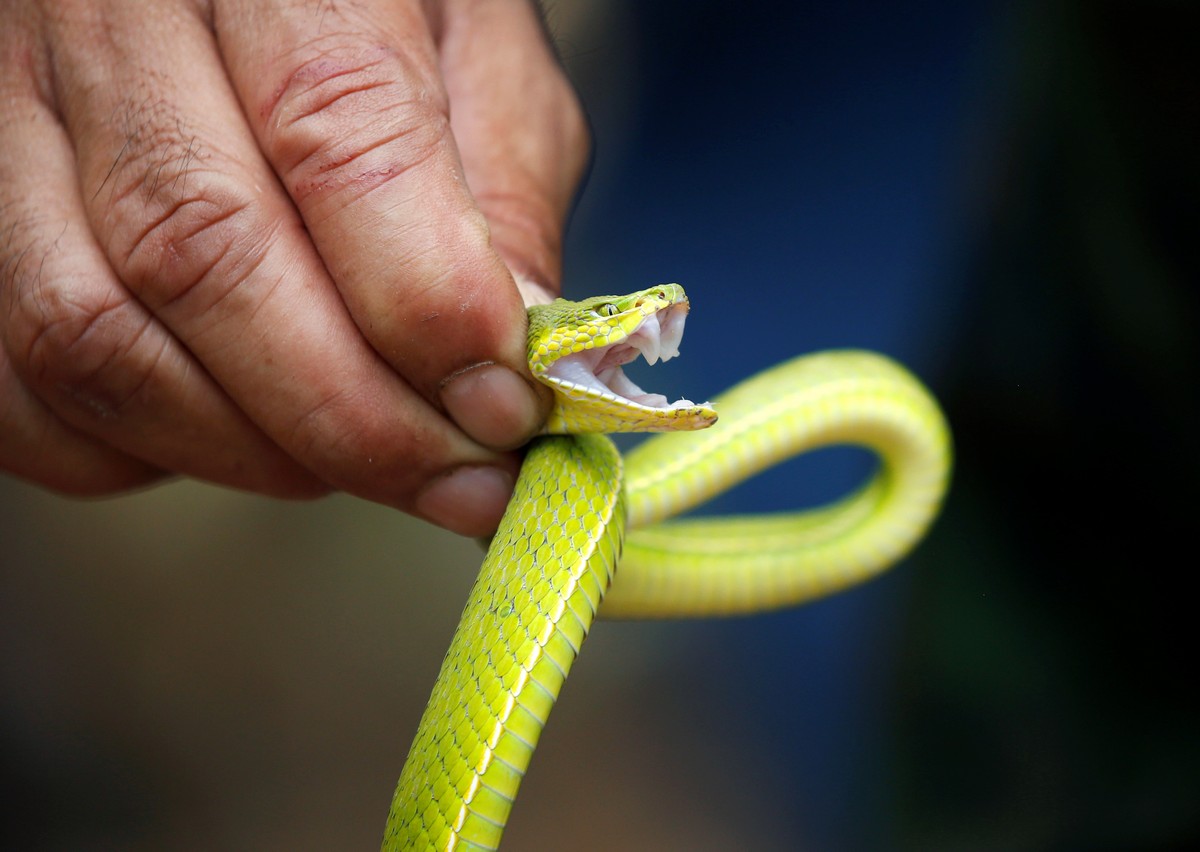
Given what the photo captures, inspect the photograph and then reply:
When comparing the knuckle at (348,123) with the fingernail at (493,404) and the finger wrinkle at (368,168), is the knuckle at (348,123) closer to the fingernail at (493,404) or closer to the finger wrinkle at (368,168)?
the finger wrinkle at (368,168)

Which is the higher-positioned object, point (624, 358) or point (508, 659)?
point (624, 358)

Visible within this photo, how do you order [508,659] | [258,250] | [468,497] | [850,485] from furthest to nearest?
[850,485]
[468,497]
[258,250]
[508,659]

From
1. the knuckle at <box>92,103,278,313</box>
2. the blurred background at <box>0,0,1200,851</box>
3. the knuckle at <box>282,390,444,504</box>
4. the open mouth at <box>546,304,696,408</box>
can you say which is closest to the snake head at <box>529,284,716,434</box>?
the open mouth at <box>546,304,696,408</box>

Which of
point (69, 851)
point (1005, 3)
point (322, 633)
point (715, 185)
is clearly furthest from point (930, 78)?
point (69, 851)

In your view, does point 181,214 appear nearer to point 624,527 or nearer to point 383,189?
point 383,189

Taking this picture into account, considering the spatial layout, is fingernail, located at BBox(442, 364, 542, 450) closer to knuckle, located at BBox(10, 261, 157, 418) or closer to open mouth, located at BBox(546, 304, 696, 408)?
open mouth, located at BBox(546, 304, 696, 408)

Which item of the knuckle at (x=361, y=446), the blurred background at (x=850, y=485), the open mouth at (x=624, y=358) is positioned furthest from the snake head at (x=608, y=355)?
the blurred background at (x=850, y=485)

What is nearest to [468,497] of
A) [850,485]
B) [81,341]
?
[81,341]
